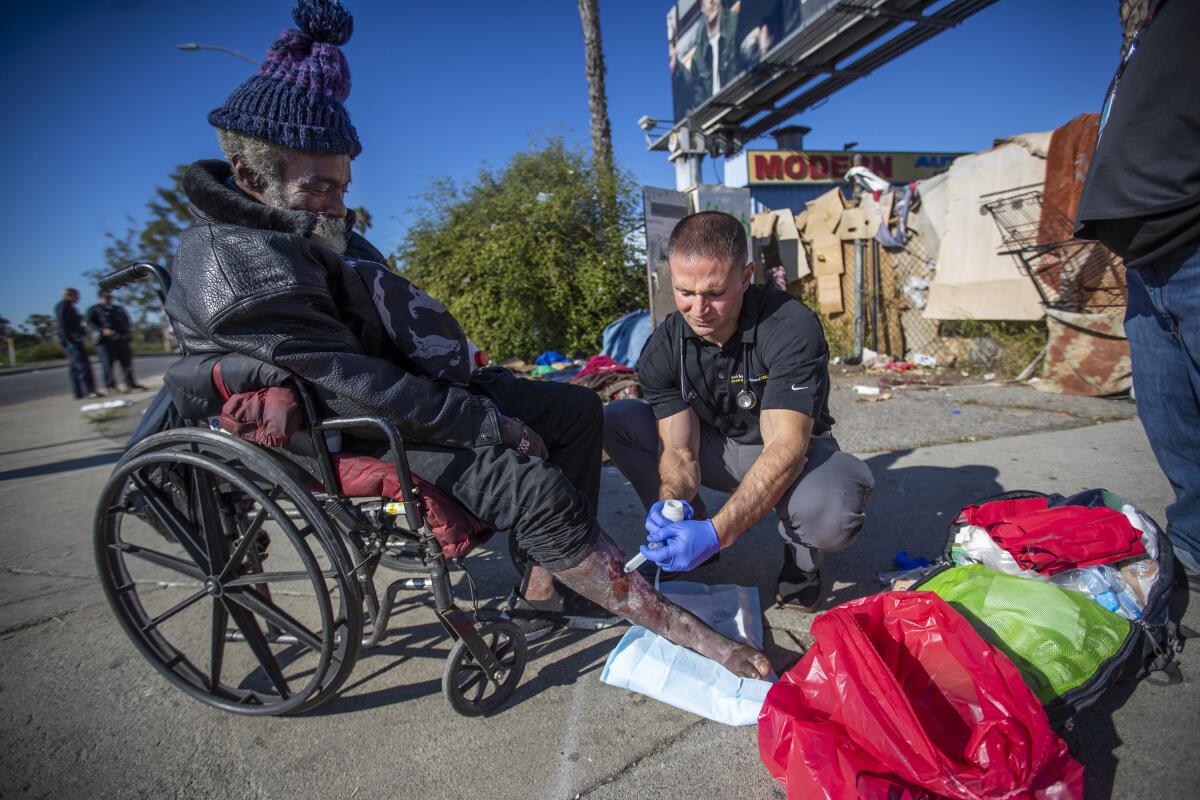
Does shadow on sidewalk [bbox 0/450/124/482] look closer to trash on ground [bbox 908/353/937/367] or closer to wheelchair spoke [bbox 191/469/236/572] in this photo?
wheelchair spoke [bbox 191/469/236/572]

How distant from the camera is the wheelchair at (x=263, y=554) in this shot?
1436mm

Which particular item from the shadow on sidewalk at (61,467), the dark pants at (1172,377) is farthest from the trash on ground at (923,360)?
the shadow on sidewalk at (61,467)

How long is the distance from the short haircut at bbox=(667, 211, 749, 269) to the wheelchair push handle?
163cm

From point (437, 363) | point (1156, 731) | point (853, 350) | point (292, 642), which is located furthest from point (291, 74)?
point (853, 350)

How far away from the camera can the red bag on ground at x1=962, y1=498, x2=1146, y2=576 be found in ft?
5.59

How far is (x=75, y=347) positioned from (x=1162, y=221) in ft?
46.2

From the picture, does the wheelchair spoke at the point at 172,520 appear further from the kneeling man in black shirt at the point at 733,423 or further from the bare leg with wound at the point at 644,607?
the kneeling man in black shirt at the point at 733,423

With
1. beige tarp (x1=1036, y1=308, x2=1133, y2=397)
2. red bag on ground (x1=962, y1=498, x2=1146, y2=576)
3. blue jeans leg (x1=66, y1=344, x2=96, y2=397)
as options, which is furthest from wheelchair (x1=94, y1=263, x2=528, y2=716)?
blue jeans leg (x1=66, y1=344, x2=96, y2=397)

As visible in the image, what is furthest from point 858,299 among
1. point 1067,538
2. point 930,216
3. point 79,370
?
point 79,370

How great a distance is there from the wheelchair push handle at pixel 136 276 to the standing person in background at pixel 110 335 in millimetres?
10920

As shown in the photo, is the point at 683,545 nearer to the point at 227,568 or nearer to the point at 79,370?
the point at 227,568

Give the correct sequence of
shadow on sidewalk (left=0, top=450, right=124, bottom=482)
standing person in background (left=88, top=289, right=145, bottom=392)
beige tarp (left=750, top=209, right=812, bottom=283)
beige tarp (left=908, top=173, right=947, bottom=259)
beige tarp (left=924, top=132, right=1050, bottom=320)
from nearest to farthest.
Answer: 1. shadow on sidewalk (left=0, top=450, right=124, bottom=482)
2. beige tarp (left=924, top=132, right=1050, bottom=320)
3. beige tarp (left=908, top=173, right=947, bottom=259)
4. beige tarp (left=750, top=209, right=812, bottom=283)
5. standing person in background (left=88, top=289, right=145, bottom=392)

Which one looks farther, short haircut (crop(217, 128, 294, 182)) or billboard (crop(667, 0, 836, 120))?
billboard (crop(667, 0, 836, 120))

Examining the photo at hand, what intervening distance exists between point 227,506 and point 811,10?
1020cm
